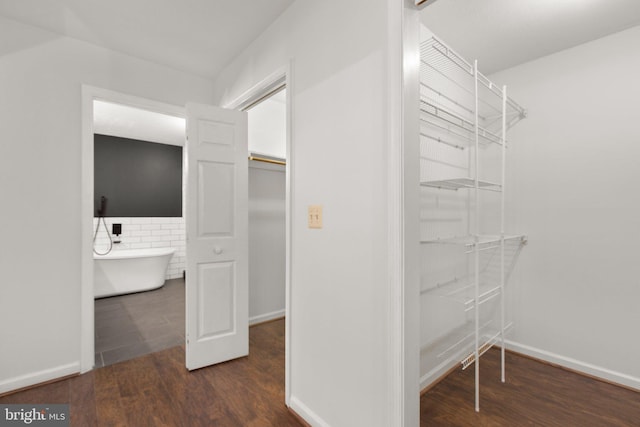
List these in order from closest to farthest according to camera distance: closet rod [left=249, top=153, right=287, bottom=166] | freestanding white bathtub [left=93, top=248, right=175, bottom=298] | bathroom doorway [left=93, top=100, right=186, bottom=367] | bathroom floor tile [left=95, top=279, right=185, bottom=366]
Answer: bathroom floor tile [left=95, top=279, right=185, bottom=366]
closet rod [left=249, top=153, right=287, bottom=166]
bathroom doorway [left=93, top=100, right=186, bottom=367]
freestanding white bathtub [left=93, top=248, right=175, bottom=298]

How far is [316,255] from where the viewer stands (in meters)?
1.70

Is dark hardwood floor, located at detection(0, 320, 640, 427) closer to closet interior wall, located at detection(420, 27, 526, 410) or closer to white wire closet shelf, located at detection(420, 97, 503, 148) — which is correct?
closet interior wall, located at detection(420, 27, 526, 410)

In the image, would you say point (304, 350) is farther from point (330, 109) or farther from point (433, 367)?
point (330, 109)

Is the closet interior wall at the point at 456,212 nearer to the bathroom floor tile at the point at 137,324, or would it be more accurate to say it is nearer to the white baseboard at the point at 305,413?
the white baseboard at the point at 305,413

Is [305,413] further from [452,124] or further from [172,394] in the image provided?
[452,124]

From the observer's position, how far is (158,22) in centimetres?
210

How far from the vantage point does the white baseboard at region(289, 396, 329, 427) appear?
1.64 meters

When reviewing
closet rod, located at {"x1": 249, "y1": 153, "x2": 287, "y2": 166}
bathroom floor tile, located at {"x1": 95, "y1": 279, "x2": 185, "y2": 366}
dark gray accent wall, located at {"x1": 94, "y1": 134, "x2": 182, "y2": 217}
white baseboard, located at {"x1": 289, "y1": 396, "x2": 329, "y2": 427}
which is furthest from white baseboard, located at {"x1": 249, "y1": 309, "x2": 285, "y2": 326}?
dark gray accent wall, located at {"x1": 94, "y1": 134, "x2": 182, "y2": 217}

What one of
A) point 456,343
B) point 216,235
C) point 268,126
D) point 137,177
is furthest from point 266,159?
point 137,177

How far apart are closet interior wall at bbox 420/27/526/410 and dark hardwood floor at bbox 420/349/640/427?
0.11 meters

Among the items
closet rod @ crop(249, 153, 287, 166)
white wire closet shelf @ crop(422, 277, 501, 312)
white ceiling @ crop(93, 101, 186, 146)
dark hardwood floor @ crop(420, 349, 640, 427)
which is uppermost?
white ceiling @ crop(93, 101, 186, 146)

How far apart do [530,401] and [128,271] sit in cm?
517

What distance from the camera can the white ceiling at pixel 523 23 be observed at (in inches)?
73.2

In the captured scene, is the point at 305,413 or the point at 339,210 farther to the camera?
the point at 305,413
